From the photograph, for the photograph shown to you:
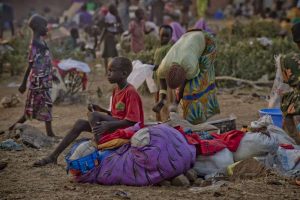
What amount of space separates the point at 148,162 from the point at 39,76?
293cm

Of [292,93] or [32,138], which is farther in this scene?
[32,138]

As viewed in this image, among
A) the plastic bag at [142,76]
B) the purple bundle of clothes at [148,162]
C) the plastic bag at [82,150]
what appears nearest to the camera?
the purple bundle of clothes at [148,162]

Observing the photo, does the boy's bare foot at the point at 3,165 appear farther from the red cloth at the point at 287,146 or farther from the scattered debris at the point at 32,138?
the red cloth at the point at 287,146

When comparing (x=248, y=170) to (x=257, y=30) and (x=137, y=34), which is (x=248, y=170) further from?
(x=257, y=30)

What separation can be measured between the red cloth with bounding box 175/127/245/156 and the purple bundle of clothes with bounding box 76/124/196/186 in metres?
0.13

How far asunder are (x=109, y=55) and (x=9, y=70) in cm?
205

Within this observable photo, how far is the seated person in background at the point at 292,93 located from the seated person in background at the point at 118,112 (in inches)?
51.7

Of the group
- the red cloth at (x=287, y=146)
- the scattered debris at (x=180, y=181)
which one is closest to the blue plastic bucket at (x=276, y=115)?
the red cloth at (x=287, y=146)

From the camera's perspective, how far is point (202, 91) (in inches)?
227

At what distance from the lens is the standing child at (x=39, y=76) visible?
7.20 meters

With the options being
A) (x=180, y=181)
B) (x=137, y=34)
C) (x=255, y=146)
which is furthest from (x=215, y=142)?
(x=137, y=34)

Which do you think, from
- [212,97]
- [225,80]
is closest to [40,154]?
[212,97]

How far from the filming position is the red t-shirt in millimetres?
5148

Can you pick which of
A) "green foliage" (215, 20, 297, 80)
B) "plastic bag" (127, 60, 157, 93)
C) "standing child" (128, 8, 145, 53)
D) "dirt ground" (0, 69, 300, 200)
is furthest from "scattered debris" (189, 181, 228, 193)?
"standing child" (128, 8, 145, 53)
